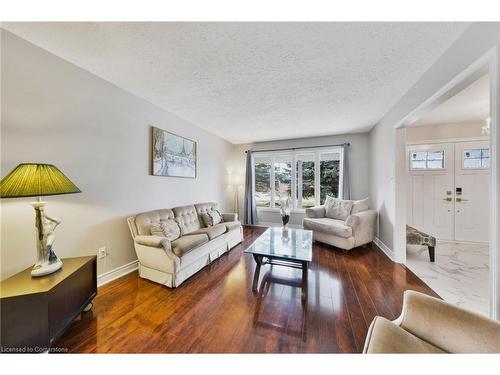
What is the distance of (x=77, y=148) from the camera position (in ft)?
6.06

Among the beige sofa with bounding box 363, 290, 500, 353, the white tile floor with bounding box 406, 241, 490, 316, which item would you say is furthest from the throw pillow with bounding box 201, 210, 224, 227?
the white tile floor with bounding box 406, 241, 490, 316

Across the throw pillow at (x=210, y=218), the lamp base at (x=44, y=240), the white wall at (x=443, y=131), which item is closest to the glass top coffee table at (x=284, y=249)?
the throw pillow at (x=210, y=218)

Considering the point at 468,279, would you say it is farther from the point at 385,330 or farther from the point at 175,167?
the point at 175,167

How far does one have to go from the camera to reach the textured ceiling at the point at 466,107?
227 centimetres

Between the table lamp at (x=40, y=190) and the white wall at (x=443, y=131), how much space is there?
564cm

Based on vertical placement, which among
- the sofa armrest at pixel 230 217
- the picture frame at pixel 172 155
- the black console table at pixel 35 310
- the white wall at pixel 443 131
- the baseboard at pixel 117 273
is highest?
the white wall at pixel 443 131

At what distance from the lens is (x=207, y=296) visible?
1.85m

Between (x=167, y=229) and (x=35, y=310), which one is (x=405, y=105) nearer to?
(x=167, y=229)

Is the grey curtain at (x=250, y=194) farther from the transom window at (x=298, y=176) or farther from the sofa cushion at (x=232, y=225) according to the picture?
the sofa cushion at (x=232, y=225)

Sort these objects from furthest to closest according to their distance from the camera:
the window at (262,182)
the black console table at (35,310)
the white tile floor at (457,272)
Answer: the window at (262,182)
the white tile floor at (457,272)
the black console table at (35,310)
